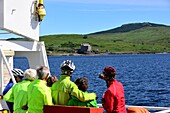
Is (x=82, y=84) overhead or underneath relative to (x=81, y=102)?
overhead

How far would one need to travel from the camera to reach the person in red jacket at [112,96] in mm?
7219

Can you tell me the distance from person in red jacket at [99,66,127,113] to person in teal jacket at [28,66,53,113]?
0.95 meters

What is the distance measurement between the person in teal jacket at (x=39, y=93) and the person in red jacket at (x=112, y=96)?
95cm

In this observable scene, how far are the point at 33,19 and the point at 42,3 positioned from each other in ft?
1.50

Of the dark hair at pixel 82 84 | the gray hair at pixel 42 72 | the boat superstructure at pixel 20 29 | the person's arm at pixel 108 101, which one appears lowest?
the person's arm at pixel 108 101

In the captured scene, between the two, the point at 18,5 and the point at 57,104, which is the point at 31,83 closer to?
the point at 57,104

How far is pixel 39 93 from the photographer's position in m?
7.45

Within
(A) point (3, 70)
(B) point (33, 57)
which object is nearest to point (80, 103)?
(A) point (3, 70)

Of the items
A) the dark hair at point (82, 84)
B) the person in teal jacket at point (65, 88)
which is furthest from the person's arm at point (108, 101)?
the dark hair at point (82, 84)

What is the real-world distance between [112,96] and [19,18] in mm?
4096

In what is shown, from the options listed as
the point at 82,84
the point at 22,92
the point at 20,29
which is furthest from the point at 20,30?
the point at 82,84

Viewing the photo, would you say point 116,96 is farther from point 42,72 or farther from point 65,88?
point 42,72

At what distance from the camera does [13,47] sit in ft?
34.6

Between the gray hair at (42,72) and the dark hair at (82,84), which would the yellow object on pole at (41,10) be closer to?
the gray hair at (42,72)
